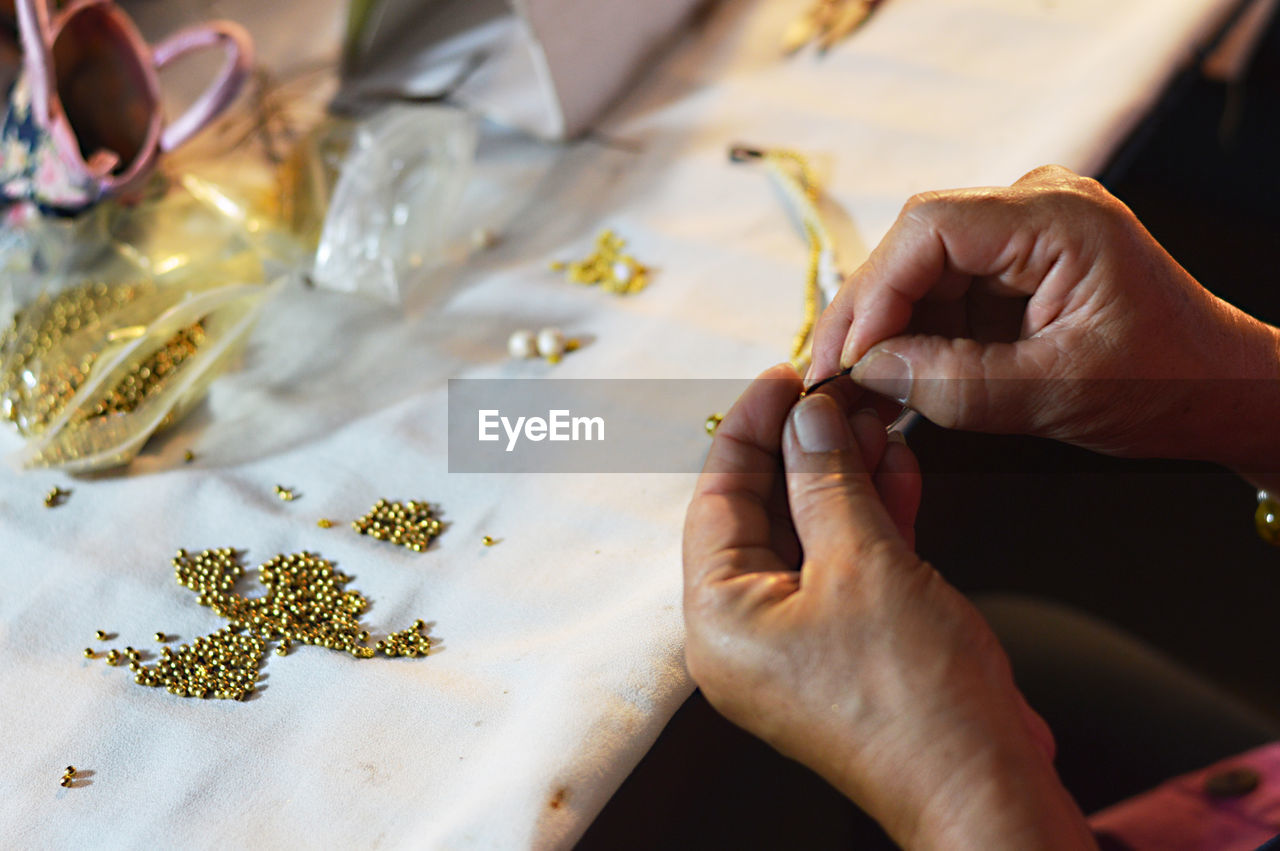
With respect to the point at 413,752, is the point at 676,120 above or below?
above

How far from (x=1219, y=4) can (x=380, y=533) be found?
3.22ft

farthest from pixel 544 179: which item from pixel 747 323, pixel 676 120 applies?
pixel 747 323

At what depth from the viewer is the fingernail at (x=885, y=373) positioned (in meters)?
0.52

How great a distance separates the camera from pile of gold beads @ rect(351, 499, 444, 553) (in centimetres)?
61

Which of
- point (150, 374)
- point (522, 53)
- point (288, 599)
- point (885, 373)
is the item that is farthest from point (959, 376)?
point (522, 53)

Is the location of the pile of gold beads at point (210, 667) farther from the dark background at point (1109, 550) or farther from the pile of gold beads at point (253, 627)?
the dark background at point (1109, 550)

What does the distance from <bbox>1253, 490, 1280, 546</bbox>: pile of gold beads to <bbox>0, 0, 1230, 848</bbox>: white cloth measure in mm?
303

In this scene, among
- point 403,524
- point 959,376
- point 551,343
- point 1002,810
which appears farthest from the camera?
point 551,343

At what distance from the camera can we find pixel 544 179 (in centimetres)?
90

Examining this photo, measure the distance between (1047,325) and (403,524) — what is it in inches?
16.5

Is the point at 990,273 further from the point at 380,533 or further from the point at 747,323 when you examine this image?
the point at 380,533

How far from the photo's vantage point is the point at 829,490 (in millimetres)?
463

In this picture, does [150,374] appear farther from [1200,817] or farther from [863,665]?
[1200,817]

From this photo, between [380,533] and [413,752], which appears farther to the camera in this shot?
[380,533]
